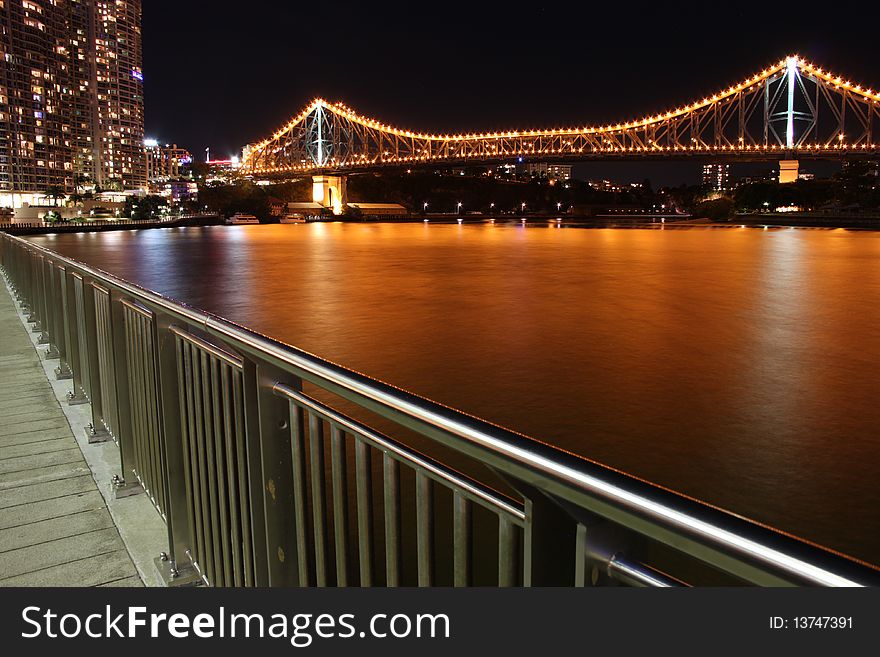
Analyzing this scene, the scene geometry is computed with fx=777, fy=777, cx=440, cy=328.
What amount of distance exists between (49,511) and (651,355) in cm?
680

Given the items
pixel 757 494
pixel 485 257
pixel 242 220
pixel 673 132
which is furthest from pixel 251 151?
pixel 757 494

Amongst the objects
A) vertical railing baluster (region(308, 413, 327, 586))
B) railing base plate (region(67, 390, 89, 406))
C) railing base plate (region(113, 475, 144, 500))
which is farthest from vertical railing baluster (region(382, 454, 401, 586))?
railing base plate (region(67, 390, 89, 406))

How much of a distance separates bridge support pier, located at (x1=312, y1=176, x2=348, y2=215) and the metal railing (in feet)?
307

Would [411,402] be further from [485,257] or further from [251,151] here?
[251,151]

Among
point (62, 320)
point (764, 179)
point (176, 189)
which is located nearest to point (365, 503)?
point (62, 320)

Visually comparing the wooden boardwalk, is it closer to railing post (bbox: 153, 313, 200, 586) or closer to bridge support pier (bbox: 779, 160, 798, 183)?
railing post (bbox: 153, 313, 200, 586)

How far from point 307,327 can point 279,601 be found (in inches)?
375

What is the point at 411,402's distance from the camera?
1.40 m

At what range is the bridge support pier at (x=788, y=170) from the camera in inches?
2771

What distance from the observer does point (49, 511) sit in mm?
3131

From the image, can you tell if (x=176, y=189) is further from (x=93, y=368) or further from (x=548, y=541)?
(x=548, y=541)

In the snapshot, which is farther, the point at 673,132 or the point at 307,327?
the point at 673,132

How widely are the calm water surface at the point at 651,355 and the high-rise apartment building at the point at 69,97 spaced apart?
5543 inches

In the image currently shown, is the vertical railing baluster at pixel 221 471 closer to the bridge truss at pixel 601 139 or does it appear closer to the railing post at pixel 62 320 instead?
the railing post at pixel 62 320
